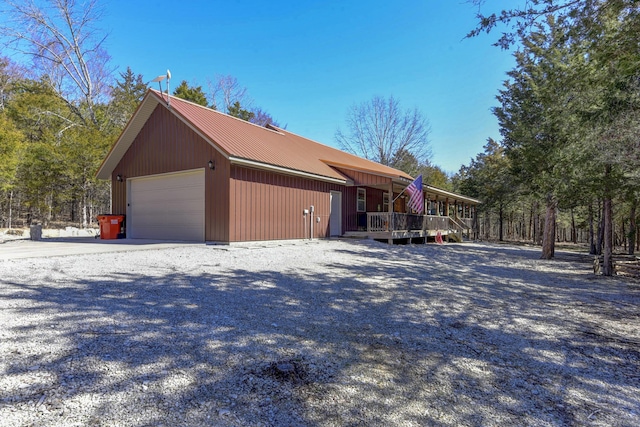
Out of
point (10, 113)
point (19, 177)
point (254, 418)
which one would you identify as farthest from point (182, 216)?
point (10, 113)

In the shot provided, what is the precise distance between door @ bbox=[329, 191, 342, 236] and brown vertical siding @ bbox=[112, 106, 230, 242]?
18.6ft

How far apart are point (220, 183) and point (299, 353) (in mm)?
8060

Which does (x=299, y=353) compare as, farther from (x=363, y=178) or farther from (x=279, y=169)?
(x=363, y=178)

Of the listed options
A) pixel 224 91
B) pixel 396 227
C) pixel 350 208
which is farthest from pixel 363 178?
pixel 224 91

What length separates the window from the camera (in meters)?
16.3

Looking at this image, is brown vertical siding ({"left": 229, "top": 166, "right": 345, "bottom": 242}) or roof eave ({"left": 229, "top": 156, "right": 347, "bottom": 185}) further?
brown vertical siding ({"left": 229, "top": 166, "right": 345, "bottom": 242})

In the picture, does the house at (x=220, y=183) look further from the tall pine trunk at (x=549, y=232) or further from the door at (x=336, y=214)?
the tall pine trunk at (x=549, y=232)

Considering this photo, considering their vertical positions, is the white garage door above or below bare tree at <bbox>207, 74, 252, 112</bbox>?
below

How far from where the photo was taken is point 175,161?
11383mm

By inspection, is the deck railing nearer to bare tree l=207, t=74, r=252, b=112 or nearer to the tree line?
the tree line

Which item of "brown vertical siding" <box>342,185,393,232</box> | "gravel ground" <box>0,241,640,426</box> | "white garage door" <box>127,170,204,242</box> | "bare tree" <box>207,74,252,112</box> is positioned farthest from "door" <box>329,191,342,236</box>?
"bare tree" <box>207,74,252,112</box>

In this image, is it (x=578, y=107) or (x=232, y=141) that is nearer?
(x=578, y=107)

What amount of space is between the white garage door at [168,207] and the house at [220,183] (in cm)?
3

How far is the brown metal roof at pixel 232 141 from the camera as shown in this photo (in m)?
10.5
